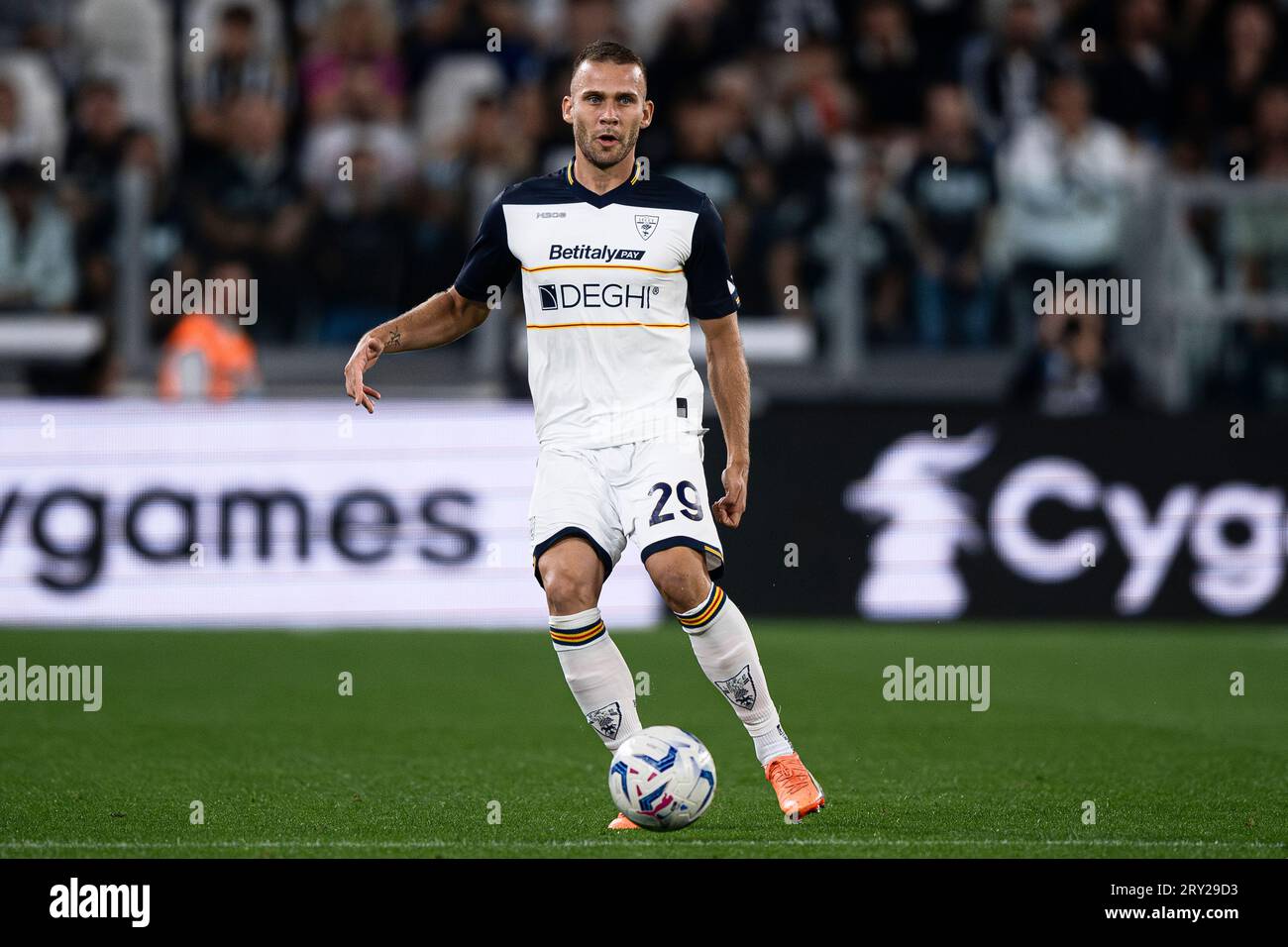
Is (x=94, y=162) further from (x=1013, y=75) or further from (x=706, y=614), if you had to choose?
(x=706, y=614)

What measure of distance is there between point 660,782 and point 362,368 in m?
1.58

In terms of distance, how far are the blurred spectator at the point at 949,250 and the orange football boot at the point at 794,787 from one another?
26.2ft

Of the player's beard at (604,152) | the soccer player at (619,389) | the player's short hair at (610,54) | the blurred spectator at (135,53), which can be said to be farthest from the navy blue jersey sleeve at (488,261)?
the blurred spectator at (135,53)

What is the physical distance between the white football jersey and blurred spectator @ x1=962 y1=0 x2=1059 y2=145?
950cm

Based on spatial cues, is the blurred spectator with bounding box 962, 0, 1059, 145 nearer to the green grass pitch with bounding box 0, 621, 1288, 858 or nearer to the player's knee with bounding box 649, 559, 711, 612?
the green grass pitch with bounding box 0, 621, 1288, 858

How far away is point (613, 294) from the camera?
688cm

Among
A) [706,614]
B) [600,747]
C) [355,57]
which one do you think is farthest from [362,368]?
[355,57]

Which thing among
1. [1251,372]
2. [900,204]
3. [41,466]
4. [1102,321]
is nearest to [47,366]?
[41,466]

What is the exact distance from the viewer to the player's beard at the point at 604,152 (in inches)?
269

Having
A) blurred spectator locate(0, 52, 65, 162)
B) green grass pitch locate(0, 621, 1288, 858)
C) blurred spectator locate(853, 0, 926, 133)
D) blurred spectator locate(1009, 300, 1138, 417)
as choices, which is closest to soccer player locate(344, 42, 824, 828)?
green grass pitch locate(0, 621, 1288, 858)

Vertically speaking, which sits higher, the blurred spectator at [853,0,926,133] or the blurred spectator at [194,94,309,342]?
the blurred spectator at [853,0,926,133]

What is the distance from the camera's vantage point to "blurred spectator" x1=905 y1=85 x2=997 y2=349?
14555mm

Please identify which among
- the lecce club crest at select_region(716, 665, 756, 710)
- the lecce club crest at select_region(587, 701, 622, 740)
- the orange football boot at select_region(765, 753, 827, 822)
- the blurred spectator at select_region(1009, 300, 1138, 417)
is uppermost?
the blurred spectator at select_region(1009, 300, 1138, 417)

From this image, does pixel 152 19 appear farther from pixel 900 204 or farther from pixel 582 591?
pixel 582 591
